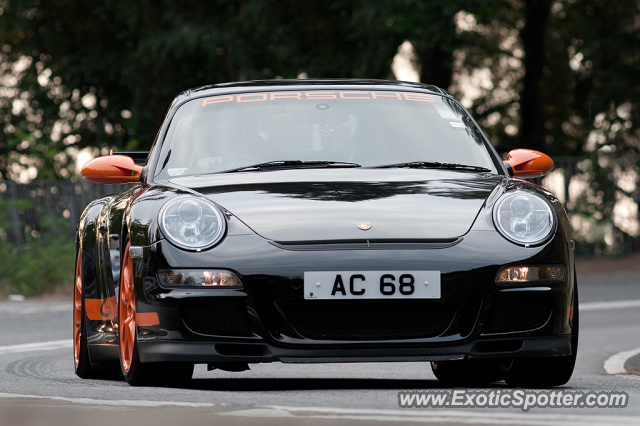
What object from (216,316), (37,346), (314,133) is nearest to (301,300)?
(216,316)

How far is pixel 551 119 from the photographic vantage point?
103ft

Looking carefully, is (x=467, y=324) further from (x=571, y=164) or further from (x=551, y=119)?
(x=551, y=119)

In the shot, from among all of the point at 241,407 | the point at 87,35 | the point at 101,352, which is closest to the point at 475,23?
the point at 87,35

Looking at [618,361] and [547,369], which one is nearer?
[547,369]

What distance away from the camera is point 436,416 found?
391 cm

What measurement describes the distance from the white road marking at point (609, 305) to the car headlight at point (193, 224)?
28.5ft

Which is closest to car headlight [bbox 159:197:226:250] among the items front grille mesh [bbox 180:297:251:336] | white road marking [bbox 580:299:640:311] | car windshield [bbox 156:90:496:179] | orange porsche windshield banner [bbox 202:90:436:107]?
front grille mesh [bbox 180:297:251:336]

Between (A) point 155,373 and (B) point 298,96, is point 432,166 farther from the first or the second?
(A) point 155,373

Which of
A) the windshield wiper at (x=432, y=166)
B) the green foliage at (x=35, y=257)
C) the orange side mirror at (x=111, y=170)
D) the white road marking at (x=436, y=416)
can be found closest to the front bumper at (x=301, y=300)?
the white road marking at (x=436, y=416)

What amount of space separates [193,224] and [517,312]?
144 cm

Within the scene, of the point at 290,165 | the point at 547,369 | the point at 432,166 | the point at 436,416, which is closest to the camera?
the point at 436,416

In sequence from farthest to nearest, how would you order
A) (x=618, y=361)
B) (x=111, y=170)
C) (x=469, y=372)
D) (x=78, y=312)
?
(x=618, y=361) → (x=78, y=312) → (x=469, y=372) → (x=111, y=170)

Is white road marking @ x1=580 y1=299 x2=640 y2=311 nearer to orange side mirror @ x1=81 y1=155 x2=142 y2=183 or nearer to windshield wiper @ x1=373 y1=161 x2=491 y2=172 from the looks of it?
windshield wiper @ x1=373 y1=161 x2=491 y2=172

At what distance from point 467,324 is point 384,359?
1.28 feet
